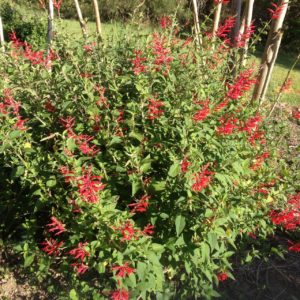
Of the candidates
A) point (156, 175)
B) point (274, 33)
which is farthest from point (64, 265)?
point (274, 33)

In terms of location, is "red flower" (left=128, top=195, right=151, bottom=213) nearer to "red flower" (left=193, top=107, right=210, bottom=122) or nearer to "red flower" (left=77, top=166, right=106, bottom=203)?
"red flower" (left=77, top=166, right=106, bottom=203)

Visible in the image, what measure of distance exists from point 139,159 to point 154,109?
0.30 meters

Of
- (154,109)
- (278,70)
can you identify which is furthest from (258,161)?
(278,70)

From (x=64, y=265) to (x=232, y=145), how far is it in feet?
4.41

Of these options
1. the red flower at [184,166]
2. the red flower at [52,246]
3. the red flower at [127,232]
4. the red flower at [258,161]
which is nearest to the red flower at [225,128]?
the red flower at [184,166]

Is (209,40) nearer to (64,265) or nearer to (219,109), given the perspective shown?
(219,109)

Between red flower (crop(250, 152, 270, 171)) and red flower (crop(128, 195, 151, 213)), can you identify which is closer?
red flower (crop(128, 195, 151, 213))

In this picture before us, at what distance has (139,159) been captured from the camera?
207cm

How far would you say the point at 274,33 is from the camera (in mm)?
3178

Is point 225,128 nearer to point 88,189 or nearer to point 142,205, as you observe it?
point 142,205

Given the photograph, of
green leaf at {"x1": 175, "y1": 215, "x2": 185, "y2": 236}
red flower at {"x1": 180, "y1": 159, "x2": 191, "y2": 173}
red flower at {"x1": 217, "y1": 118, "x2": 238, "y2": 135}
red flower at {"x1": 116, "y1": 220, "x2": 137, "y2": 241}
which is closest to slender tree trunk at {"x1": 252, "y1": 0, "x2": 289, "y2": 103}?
red flower at {"x1": 217, "y1": 118, "x2": 238, "y2": 135}

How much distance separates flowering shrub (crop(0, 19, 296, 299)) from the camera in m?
1.89

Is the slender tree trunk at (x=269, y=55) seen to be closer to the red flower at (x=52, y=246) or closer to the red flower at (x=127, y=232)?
the red flower at (x=127, y=232)

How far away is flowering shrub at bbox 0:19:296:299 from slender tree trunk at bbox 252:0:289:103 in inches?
30.4
